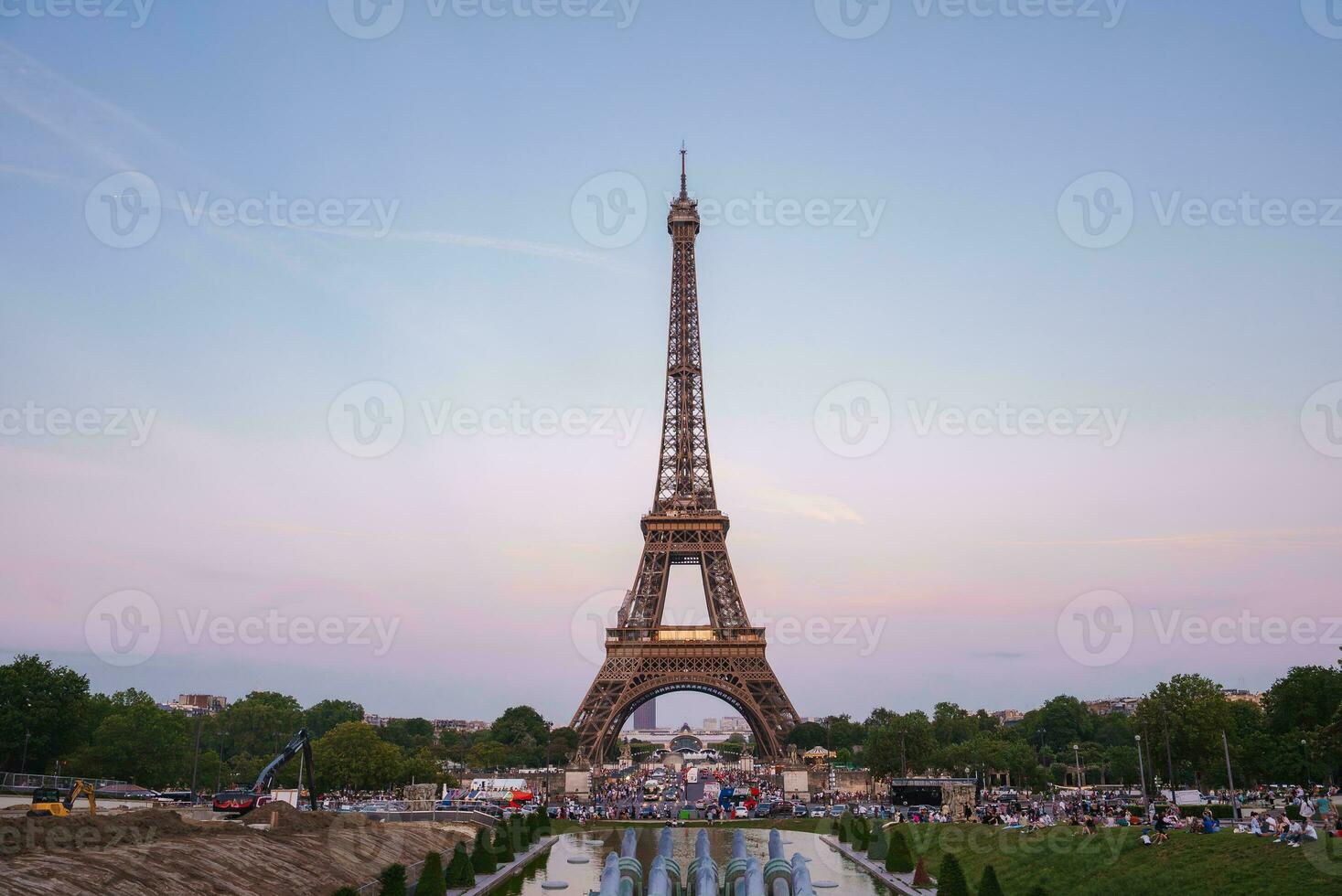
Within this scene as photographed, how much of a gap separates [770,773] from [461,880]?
6346 cm

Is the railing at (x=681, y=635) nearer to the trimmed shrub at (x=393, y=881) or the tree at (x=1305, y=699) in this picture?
the tree at (x=1305, y=699)

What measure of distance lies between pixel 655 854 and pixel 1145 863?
21.8 meters

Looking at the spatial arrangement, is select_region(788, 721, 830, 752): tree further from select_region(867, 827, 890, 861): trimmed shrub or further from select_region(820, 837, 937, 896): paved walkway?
select_region(867, 827, 890, 861): trimmed shrub

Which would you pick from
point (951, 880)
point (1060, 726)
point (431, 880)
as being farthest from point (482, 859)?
point (1060, 726)

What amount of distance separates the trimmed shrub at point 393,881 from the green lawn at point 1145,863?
19854mm

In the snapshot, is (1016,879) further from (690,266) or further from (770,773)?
(690,266)

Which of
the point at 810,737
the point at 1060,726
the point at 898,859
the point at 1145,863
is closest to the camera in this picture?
the point at 1145,863

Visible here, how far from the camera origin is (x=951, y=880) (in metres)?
30.8

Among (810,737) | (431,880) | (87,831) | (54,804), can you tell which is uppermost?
(54,804)

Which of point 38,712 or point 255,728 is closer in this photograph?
point 38,712

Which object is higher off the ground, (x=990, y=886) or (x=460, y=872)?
(x=990, y=886)

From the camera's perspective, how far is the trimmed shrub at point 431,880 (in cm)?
3198

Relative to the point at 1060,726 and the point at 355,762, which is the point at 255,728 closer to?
the point at 355,762

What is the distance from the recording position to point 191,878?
28.6m
